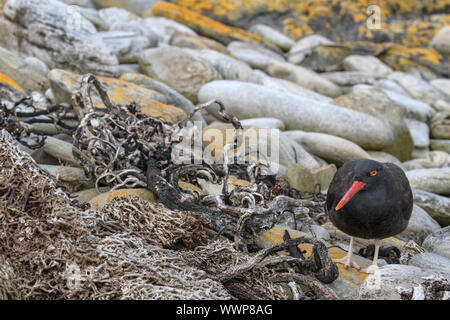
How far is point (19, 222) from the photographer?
2.68 meters

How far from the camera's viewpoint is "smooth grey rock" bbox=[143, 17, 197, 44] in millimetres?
11581

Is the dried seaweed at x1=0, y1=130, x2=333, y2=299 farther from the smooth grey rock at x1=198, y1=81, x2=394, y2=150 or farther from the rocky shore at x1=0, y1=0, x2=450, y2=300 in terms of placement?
the smooth grey rock at x1=198, y1=81, x2=394, y2=150

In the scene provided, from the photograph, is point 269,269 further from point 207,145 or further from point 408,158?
point 408,158

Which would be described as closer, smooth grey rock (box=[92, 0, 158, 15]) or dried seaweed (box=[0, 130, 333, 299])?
dried seaweed (box=[0, 130, 333, 299])

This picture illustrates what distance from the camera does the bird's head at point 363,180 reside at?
3.26 m

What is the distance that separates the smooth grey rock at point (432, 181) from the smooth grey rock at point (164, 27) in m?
7.07

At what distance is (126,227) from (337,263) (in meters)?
1.57

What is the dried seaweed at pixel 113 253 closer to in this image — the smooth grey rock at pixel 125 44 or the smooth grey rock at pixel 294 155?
the smooth grey rock at pixel 294 155

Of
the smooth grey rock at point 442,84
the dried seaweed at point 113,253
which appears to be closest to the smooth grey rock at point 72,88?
the dried seaweed at point 113,253

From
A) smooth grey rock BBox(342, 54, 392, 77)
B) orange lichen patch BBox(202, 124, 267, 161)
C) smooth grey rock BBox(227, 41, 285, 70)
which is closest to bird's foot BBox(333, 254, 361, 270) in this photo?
orange lichen patch BBox(202, 124, 267, 161)

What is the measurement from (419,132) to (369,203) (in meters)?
6.81

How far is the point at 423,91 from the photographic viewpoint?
11516 millimetres

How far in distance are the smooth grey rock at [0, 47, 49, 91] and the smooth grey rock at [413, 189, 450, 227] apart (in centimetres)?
536

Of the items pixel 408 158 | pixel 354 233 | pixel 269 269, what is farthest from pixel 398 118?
pixel 269 269
